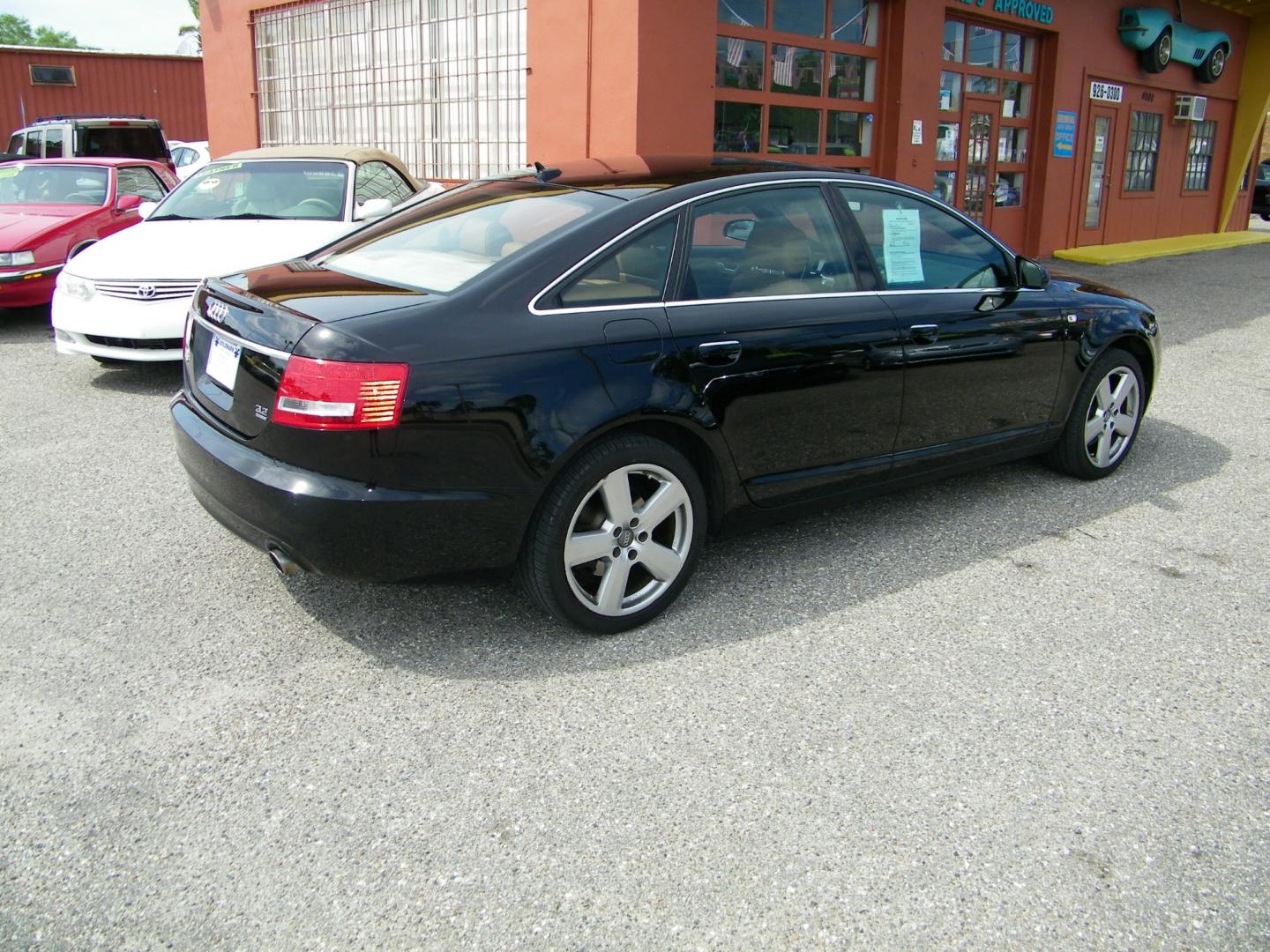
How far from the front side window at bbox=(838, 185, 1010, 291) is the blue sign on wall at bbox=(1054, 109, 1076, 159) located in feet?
38.5

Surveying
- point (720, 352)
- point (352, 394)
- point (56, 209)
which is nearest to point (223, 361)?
point (352, 394)

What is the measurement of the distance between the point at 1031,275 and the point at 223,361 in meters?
3.45

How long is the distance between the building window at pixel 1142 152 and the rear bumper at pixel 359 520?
55.1 feet

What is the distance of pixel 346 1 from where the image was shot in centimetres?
1274

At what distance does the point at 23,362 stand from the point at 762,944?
7237 mm

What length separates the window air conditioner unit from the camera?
1784 cm

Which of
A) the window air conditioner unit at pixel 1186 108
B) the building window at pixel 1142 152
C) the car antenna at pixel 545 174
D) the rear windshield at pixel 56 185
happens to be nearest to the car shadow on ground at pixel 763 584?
the car antenna at pixel 545 174

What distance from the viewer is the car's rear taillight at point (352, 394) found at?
9.86 feet

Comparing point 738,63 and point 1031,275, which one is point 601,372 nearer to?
point 1031,275

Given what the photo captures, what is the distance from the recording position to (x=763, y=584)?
4.04 m

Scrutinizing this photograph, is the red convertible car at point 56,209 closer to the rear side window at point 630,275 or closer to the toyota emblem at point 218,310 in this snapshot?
Answer: the toyota emblem at point 218,310

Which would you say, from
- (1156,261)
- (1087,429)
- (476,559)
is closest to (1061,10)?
(1156,261)

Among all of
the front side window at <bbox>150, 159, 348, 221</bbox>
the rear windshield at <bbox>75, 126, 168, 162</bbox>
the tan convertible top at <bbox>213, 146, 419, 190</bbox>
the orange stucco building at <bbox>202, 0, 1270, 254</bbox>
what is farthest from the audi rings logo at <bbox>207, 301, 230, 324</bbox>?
the rear windshield at <bbox>75, 126, 168, 162</bbox>

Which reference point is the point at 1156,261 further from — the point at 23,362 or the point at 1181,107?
the point at 23,362
